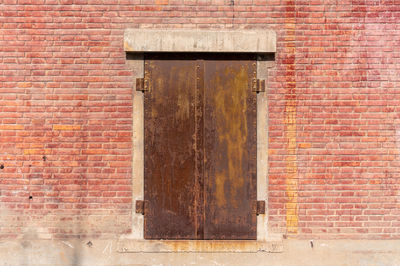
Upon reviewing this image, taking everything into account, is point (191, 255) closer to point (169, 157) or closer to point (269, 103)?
point (169, 157)

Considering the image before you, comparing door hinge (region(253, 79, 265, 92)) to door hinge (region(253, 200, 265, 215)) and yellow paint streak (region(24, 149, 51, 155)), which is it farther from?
yellow paint streak (region(24, 149, 51, 155))

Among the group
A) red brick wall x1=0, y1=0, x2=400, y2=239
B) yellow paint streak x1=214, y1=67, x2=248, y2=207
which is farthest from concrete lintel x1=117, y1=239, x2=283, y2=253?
yellow paint streak x1=214, y1=67, x2=248, y2=207

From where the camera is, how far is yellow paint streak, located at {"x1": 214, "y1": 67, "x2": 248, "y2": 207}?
4.80 m

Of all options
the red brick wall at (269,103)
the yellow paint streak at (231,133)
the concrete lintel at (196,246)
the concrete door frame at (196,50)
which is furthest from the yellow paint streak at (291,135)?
the yellow paint streak at (231,133)

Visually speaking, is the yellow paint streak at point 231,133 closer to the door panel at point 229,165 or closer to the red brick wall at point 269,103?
the door panel at point 229,165

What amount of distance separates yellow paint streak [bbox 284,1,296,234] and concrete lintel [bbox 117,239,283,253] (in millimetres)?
351

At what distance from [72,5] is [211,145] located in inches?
96.4

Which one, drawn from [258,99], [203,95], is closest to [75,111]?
[203,95]

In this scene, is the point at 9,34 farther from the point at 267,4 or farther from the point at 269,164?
the point at 269,164

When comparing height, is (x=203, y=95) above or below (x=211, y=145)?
above

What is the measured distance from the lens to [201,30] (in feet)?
15.7

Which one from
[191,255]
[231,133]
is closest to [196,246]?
[191,255]

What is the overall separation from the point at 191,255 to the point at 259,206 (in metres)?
1.03

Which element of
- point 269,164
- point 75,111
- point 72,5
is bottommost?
point 269,164
